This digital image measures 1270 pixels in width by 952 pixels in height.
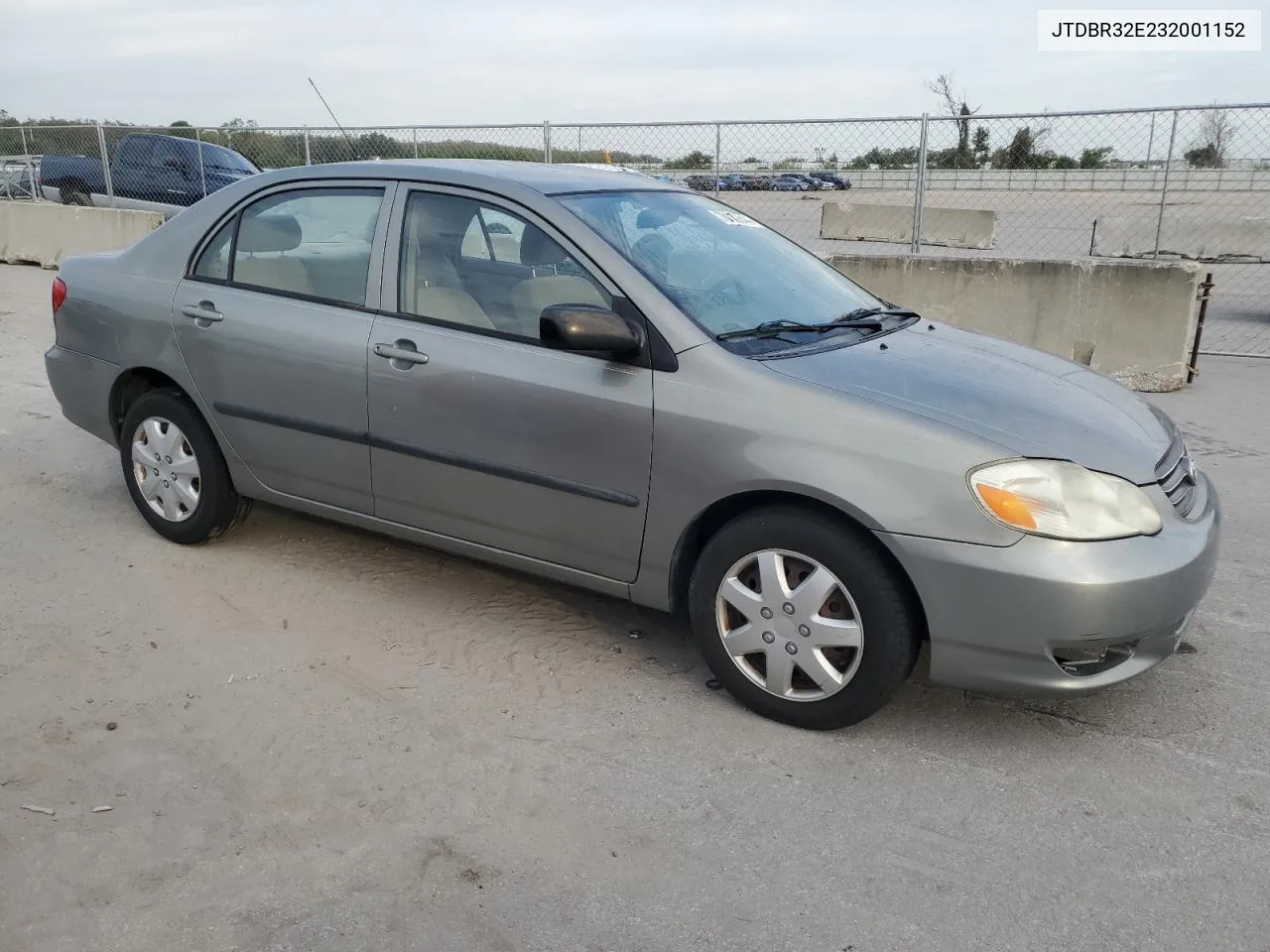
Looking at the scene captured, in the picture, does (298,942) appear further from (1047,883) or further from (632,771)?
(1047,883)

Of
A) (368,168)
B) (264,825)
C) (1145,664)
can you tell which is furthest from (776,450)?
(368,168)

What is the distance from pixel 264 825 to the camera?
2.85m

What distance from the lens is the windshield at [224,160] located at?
50.1 feet

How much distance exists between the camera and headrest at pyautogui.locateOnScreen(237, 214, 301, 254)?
4355 mm

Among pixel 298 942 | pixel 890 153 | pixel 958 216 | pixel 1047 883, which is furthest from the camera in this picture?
pixel 958 216

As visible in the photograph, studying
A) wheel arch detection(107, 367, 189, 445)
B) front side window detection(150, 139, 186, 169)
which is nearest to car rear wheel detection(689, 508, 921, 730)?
wheel arch detection(107, 367, 189, 445)

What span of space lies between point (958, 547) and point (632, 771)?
3.67 ft

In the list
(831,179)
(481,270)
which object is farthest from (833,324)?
(831,179)

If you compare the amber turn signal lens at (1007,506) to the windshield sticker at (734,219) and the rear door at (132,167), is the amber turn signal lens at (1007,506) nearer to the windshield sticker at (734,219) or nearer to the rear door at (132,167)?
the windshield sticker at (734,219)

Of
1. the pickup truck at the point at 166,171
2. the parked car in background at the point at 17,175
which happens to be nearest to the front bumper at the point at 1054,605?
the pickup truck at the point at 166,171

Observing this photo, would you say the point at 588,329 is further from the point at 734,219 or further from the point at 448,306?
the point at 734,219

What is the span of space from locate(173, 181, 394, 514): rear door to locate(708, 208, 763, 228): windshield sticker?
4.21ft

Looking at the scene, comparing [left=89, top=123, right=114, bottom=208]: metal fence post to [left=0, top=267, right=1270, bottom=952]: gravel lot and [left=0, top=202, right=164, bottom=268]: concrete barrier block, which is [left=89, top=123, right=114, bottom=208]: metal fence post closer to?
[left=0, top=202, right=164, bottom=268]: concrete barrier block

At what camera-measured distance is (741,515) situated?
131 inches
